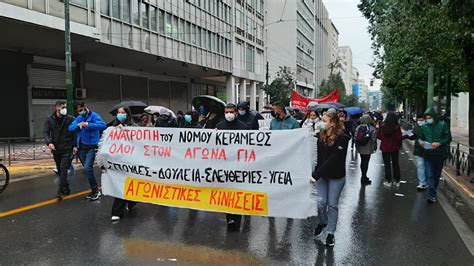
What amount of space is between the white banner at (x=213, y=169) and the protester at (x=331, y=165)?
0.20 metres

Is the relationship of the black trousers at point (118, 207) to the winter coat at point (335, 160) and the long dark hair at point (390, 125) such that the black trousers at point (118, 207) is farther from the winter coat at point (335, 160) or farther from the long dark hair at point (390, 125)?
the long dark hair at point (390, 125)

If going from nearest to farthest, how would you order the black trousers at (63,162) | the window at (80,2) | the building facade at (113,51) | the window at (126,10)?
the black trousers at (63,162), the building facade at (113,51), the window at (80,2), the window at (126,10)

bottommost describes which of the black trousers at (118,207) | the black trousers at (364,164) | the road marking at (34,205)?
the road marking at (34,205)

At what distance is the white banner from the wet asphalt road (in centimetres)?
41

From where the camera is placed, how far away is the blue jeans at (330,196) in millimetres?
5309

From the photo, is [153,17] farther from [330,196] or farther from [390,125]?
[330,196]

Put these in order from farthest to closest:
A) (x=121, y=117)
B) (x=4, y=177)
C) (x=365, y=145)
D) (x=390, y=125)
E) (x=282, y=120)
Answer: (x=365, y=145), (x=390, y=125), (x=4, y=177), (x=282, y=120), (x=121, y=117)

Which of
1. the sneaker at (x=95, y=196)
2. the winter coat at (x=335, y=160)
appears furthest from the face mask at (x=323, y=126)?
the sneaker at (x=95, y=196)

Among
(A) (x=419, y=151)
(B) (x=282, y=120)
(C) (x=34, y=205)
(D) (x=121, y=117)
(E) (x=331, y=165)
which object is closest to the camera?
(E) (x=331, y=165)

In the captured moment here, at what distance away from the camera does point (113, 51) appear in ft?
80.2

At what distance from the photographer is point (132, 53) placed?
25781 millimetres

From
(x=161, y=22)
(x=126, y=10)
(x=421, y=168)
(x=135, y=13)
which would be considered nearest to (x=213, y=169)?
(x=421, y=168)

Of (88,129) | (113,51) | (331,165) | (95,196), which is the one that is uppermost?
(113,51)

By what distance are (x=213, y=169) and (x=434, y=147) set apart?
4.25 m
